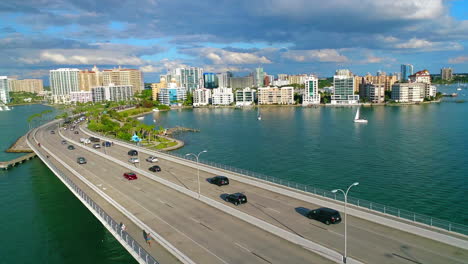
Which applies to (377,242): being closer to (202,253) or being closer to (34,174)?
(202,253)

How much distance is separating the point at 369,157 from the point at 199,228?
39.3 metres

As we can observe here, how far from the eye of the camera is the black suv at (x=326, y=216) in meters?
21.1

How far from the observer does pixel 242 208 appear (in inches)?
957

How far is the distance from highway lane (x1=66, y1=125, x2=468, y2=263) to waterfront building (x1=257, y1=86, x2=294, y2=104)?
155 metres

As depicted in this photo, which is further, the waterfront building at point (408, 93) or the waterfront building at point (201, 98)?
the waterfront building at point (201, 98)

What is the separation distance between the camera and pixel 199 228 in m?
21.4

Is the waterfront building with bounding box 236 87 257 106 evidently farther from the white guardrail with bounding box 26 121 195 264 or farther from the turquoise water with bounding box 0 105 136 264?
the white guardrail with bounding box 26 121 195 264

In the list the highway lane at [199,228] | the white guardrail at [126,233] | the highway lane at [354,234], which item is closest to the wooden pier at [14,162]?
the white guardrail at [126,233]

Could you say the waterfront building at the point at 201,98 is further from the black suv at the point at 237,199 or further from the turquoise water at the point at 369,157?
the black suv at the point at 237,199

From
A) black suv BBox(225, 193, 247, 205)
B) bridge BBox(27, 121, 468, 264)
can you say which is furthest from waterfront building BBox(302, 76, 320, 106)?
black suv BBox(225, 193, 247, 205)

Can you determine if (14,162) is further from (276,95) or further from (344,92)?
(344,92)

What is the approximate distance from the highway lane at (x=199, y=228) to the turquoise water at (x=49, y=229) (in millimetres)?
3517

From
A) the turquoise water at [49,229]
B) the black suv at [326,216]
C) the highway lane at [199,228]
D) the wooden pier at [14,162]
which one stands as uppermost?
the black suv at [326,216]

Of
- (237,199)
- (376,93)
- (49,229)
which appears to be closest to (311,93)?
(376,93)
